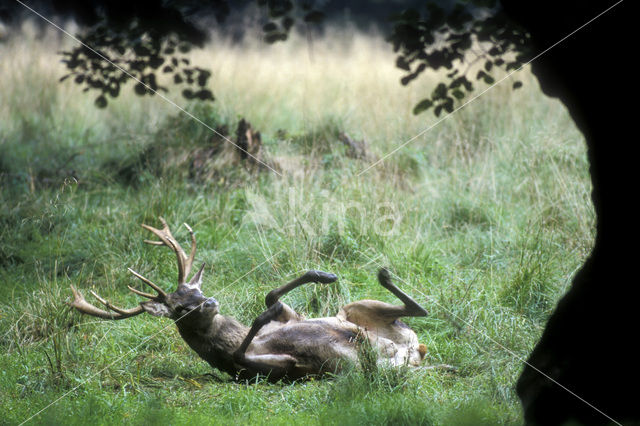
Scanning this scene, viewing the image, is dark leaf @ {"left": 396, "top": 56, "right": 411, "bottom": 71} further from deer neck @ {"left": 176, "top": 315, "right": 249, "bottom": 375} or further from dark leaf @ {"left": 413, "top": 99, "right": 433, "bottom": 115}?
deer neck @ {"left": 176, "top": 315, "right": 249, "bottom": 375}

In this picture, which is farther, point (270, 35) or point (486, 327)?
point (270, 35)

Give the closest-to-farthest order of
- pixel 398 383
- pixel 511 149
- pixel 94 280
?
pixel 398 383, pixel 94 280, pixel 511 149

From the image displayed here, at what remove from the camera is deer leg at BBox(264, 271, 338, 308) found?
140 inches

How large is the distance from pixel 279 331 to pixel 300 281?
26 centimetres

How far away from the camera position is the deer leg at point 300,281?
3555 millimetres

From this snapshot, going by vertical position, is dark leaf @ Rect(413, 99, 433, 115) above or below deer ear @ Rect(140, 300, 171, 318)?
above

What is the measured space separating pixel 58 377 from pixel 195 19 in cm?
179

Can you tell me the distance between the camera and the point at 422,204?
5.18 m

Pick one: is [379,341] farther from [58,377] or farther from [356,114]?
[356,114]

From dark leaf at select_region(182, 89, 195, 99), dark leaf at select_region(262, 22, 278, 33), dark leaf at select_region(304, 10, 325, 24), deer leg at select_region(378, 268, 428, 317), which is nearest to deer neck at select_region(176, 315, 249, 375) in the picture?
deer leg at select_region(378, 268, 428, 317)

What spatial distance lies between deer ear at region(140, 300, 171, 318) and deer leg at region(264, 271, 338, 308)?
49cm

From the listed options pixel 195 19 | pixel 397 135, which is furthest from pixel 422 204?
pixel 195 19

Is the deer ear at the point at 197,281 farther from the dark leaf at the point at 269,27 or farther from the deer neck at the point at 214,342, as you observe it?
the dark leaf at the point at 269,27

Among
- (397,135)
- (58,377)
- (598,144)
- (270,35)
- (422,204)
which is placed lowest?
(58,377)
